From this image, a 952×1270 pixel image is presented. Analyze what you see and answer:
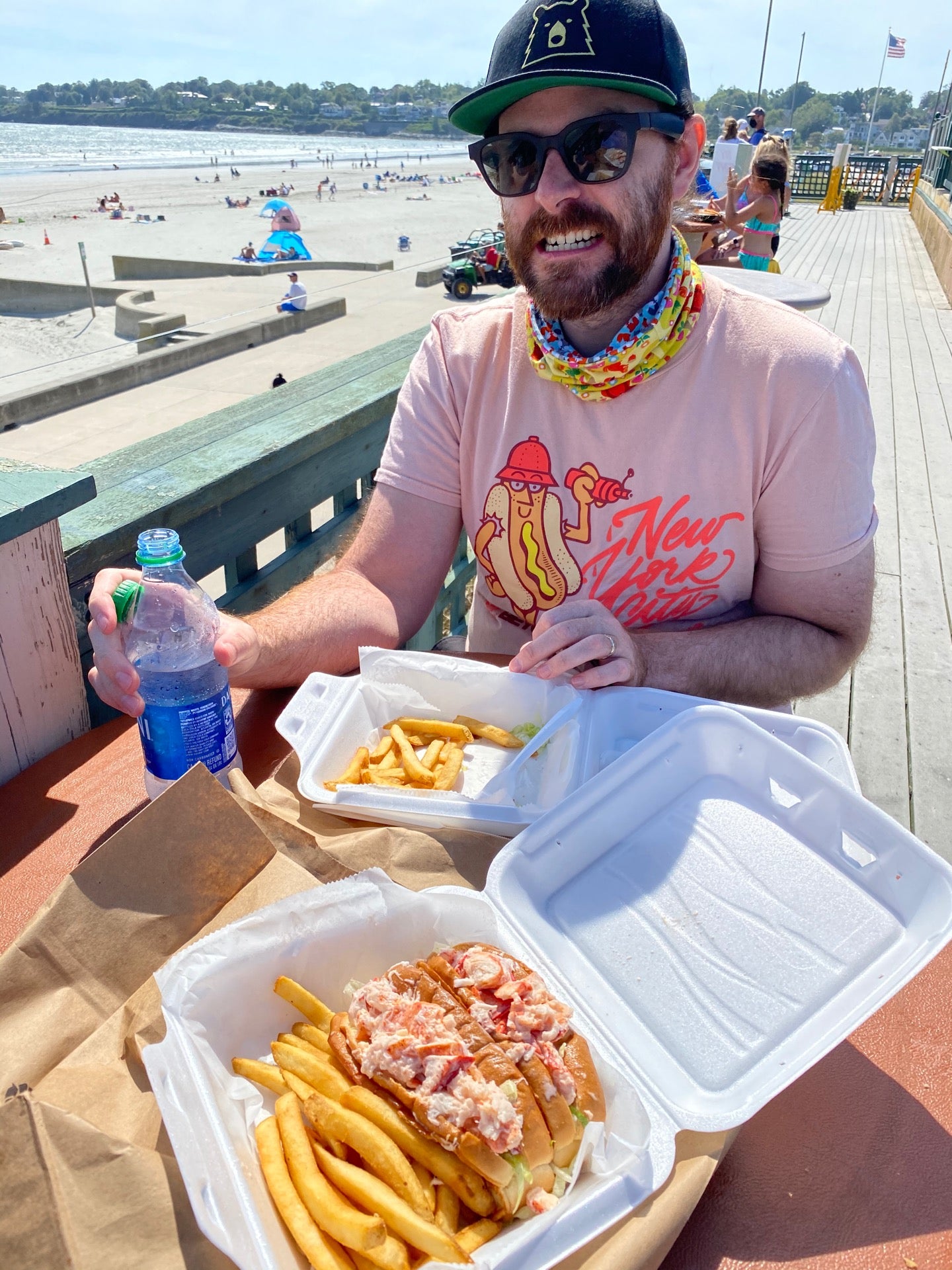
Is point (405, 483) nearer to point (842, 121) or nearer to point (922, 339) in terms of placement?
point (922, 339)

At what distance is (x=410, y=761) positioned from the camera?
5.14ft

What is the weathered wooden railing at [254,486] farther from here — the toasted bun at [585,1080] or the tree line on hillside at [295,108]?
the tree line on hillside at [295,108]

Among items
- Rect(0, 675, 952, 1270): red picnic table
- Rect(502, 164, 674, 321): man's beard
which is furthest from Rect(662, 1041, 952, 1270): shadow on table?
Rect(502, 164, 674, 321): man's beard

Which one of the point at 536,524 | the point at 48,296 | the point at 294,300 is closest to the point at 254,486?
the point at 536,524

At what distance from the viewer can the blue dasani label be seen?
1458 mm

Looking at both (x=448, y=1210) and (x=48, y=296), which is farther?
(x=48, y=296)

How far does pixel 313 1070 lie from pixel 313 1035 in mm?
70

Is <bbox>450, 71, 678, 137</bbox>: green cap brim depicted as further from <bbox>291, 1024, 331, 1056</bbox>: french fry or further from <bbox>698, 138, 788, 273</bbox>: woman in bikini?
<bbox>698, 138, 788, 273</bbox>: woman in bikini

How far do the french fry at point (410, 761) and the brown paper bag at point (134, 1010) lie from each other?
0.14 m

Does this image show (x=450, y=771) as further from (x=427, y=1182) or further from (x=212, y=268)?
(x=212, y=268)

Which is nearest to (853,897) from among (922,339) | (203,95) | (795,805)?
(795,805)

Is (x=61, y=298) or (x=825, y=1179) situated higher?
(x=825, y=1179)

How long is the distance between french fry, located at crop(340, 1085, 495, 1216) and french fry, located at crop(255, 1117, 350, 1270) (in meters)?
0.08

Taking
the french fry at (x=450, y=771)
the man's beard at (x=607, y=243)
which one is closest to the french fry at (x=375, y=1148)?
the french fry at (x=450, y=771)
